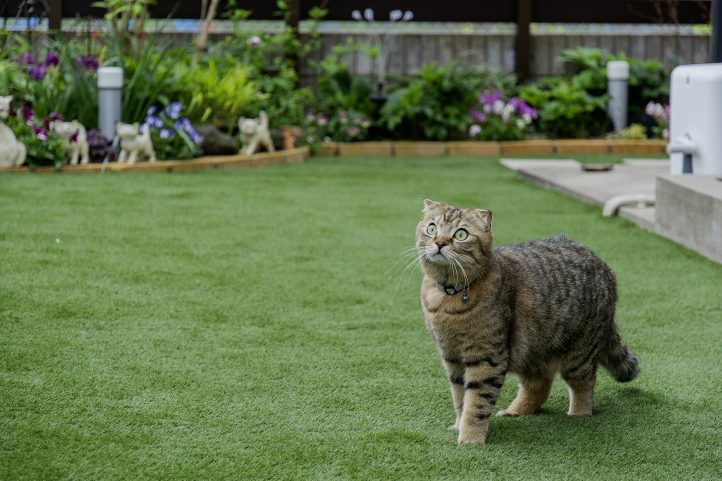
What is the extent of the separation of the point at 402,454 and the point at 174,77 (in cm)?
766

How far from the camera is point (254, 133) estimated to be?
1002 cm

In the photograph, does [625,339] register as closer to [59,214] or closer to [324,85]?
[59,214]

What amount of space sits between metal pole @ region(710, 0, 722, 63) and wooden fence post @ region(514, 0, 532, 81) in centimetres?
512

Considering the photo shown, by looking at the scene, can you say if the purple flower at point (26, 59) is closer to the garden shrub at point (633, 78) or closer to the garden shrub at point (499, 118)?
the garden shrub at point (499, 118)

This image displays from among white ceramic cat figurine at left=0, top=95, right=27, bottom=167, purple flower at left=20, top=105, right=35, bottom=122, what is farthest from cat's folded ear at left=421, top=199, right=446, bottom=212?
purple flower at left=20, top=105, right=35, bottom=122

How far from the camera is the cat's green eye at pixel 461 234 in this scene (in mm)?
2980

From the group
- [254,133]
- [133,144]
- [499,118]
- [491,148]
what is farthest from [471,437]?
[499,118]

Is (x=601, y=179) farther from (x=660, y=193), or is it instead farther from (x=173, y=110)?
(x=173, y=110)

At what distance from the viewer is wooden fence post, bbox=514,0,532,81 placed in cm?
1272

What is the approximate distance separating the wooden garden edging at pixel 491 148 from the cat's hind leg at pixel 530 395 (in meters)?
7.94

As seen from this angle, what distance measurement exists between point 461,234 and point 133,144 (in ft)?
21.1

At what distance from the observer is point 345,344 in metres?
4.09

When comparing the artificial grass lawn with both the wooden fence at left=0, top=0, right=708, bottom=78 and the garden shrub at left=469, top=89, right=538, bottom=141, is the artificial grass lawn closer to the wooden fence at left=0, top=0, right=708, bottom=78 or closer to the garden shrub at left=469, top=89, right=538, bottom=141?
the garden shrub at left=469, top=89, right=538, bottom=141

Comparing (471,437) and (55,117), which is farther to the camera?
(55,117)
